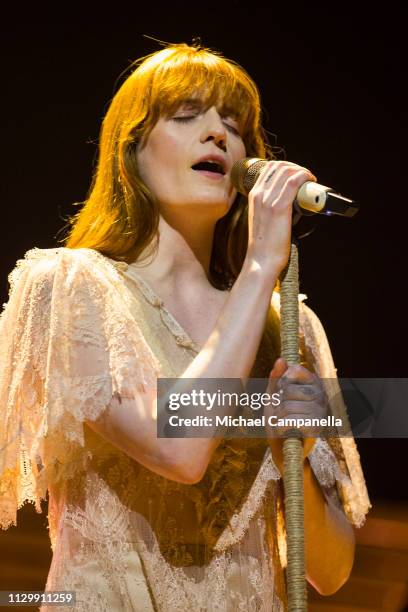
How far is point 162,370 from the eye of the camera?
1297 millimetres

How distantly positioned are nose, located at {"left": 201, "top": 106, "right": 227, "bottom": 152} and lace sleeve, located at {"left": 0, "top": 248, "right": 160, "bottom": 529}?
0.21m

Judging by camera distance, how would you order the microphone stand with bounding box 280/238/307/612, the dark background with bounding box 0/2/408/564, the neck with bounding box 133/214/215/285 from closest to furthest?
1. the microphone stand with bounding box 280/238/307/612
2. the neck with bounding box 133/214/215/285
3. the dark background with bounding box 0/2/408/564

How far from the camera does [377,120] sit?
1981mm

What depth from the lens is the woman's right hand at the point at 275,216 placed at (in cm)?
127

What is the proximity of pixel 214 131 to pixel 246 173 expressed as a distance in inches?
3.3

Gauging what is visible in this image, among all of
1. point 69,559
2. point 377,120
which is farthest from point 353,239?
point 69,559

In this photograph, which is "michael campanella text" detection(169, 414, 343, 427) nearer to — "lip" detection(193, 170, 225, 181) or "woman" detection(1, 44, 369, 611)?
"woman" detection(1, 44, 369, 611)

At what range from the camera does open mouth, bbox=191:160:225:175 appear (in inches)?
56.5

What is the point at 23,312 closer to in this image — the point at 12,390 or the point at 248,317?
the point at 12,390

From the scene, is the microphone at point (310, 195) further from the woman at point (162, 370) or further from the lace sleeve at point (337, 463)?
the lace sleeve at point (337, 463)

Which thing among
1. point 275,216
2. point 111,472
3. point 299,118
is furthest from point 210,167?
point 299,118

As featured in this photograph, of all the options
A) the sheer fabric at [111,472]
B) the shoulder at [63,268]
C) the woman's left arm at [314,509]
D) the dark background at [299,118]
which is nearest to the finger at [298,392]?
the woman's left arm at [314,509]

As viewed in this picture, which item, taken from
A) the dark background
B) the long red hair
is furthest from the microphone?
the dark background

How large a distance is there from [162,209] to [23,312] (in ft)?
0.80
